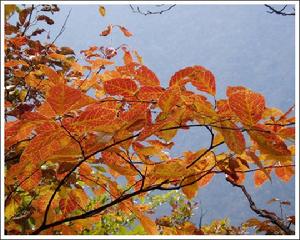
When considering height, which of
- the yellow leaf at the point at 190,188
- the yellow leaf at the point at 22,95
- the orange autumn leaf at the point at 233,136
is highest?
the yellow leaf at the point at 22,95

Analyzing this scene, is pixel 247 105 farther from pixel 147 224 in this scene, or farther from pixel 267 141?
pixel 147 224

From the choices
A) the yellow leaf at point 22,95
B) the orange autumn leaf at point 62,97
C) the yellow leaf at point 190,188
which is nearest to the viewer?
the orange autumn leaf at point 62,97

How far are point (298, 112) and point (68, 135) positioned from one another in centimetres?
49

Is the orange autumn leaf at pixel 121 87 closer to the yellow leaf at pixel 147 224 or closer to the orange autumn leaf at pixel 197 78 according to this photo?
the orange autumn leaf at pixel 197 78

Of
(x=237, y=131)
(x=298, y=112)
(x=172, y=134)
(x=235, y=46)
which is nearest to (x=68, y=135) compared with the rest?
(x=172, y=134)

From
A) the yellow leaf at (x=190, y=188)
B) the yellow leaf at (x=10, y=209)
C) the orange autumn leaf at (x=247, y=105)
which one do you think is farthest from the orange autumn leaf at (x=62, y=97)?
the yellow leaf at (x=10, y=209)

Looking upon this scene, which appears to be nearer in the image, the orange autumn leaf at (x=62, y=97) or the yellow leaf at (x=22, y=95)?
the orange autumn leaf at (x=62, y=97)

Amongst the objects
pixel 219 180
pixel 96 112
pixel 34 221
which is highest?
pixel 219 180

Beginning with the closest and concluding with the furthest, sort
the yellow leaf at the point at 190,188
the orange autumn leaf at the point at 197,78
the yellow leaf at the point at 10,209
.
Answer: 1. the orange autumn leaf at the point at 197,78
2. the yellow leaf at the point at 190,188
3. the yellow leaf at the point at 10,209

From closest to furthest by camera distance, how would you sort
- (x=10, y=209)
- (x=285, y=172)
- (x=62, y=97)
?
(x=62, y=97) < (x=285, y=172) < (x=10, y=209)

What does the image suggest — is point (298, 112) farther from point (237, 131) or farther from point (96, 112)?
point (96, 112)

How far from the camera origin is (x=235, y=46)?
6750cm

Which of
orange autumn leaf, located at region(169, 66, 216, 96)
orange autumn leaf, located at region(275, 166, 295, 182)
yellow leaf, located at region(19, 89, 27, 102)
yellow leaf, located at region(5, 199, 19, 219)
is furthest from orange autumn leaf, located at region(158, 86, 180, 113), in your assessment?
yellow leaf, located at region(19, 89, 27, 102)

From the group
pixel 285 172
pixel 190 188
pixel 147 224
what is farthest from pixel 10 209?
pixel 285 172
